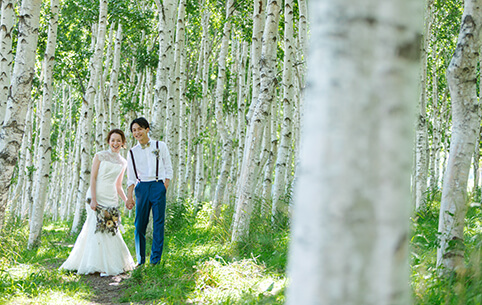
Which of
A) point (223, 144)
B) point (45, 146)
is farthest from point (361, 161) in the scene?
point (223, 144)

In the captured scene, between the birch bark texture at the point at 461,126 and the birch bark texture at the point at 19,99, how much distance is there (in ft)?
15.8

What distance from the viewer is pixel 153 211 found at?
22.0 feet

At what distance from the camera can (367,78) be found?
104cm

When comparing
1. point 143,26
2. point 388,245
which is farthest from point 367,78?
point 143,26

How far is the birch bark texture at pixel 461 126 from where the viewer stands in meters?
4.07

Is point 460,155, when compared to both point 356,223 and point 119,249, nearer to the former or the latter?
point 356,223

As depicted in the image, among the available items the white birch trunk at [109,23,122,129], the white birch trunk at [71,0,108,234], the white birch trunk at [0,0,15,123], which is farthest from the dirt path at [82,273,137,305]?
the white birch trunk at [109,23,122,129]

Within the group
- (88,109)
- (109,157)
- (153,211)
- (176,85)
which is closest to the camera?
(153,211)

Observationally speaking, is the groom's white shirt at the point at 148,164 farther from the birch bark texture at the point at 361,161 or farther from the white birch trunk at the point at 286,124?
the birch bark texture at the point at 361,161

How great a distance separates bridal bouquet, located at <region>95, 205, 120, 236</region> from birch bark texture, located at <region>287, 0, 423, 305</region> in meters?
6.50

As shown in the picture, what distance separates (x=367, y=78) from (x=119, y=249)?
6.60m

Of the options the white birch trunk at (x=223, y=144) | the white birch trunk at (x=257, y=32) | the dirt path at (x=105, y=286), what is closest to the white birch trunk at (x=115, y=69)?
the white birch trunk at (x=223, y=144)

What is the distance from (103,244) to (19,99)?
2444mm

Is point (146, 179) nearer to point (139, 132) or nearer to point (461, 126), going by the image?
point (139, 132)
